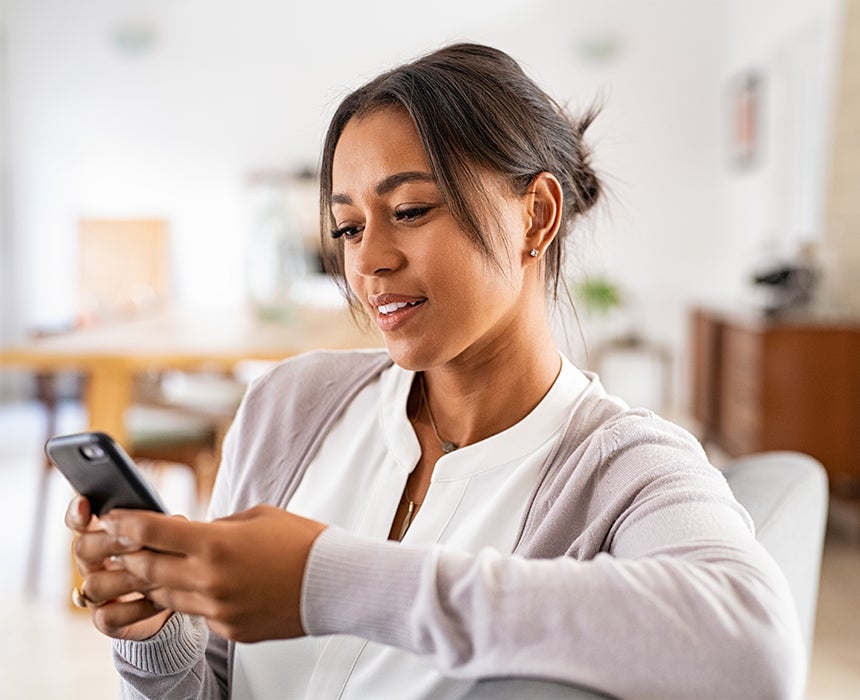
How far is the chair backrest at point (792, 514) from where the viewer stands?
1.11 m

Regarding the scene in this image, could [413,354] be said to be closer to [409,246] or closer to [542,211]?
[409,246]

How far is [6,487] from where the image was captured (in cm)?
472

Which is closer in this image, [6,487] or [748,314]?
[748,314]

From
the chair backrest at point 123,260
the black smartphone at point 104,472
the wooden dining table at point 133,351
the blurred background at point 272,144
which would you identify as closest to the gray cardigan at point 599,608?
the black smartphone at point 104,472

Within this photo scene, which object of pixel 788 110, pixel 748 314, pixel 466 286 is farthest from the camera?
pixel 788 110

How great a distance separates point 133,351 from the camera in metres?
3.14

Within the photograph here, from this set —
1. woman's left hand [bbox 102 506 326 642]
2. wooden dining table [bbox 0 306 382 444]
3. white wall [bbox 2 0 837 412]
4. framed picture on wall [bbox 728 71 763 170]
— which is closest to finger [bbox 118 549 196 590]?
woman's left hand [bbox 102 506 326 642]

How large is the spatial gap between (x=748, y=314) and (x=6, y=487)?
3377mm

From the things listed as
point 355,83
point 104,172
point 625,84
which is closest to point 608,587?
point 355,83

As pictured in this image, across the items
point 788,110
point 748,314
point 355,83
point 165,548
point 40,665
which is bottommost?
point 40,665

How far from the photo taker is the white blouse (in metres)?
1.01

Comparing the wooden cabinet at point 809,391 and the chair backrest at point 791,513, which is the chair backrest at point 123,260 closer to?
the wooden cabinet at point 809,391

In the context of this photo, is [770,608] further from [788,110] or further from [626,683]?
[788,110]

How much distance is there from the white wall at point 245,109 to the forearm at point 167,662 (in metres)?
6.30
